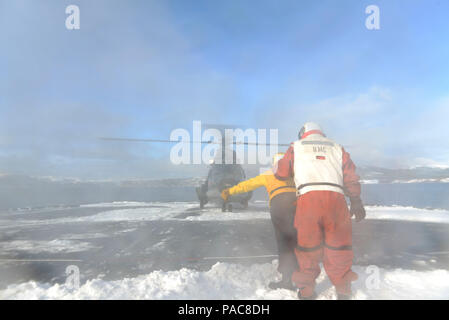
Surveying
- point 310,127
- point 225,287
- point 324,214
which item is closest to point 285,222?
point 324,214

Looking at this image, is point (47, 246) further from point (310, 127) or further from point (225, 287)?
point (310, 127)

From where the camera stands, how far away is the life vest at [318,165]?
8.59 ft

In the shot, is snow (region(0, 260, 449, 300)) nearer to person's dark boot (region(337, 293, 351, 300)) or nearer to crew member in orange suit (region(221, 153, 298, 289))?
person's dark boot (region(337, 293, 351, 300))

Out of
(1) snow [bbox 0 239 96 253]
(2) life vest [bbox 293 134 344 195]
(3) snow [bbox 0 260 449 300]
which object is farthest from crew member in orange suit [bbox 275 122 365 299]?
(1) snow [bbox 0 239 96 253]

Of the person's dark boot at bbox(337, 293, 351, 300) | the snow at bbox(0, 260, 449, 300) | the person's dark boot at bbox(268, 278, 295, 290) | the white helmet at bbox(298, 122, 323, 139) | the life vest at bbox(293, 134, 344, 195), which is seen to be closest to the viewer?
the person's dark boot at bbox(337, 293, 351, 300)

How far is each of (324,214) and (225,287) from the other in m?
1.64

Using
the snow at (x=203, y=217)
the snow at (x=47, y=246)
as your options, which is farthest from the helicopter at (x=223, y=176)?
the snow at (x=47, y=246)

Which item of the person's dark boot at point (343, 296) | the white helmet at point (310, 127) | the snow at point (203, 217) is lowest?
the snow at point (203, 217)

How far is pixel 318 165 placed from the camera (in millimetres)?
2697

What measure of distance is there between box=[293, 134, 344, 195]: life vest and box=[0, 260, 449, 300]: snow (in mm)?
1278

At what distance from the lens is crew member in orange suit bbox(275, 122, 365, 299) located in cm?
251

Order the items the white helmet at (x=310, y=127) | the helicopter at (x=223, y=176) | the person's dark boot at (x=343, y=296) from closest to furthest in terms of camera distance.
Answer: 1. the person's dark boot at (x=343, y=296)
2. the white helmet at (x=310, y=127)
3. the helicopter at (x=223, y=176)

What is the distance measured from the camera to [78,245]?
6035mm

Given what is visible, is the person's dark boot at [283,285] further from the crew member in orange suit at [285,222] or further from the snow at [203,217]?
the snow at [203,217]
